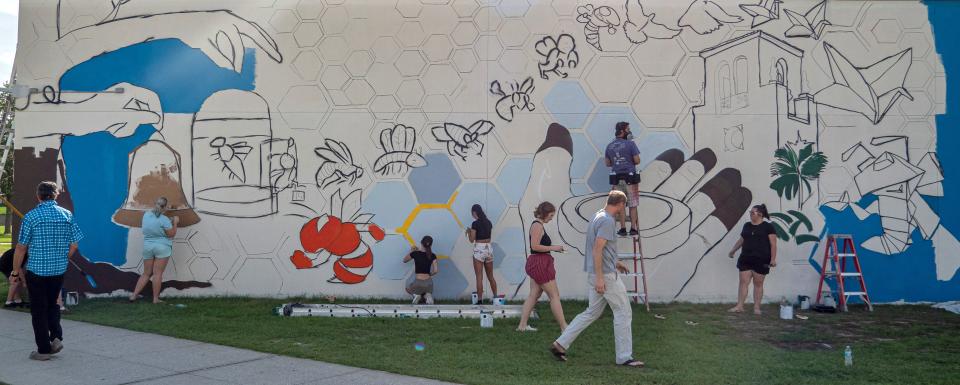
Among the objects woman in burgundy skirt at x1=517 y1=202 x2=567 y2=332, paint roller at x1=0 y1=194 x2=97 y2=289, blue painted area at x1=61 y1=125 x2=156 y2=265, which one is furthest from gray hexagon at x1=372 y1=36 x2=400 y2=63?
paint roller at x1=0 y1=194 x2=97 y2=289

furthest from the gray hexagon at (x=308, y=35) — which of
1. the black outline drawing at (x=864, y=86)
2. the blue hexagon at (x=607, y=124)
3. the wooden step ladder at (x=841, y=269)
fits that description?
the wooden step ladder at (x=841, y=269)

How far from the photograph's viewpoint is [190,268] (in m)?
12.9

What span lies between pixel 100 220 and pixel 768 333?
10.2 m

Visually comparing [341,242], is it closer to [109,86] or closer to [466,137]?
[466,137]

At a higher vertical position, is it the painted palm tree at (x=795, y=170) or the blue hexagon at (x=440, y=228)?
the painted palm tree at (x=795, y=170)

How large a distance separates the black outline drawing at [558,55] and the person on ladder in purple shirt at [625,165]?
1.34 m

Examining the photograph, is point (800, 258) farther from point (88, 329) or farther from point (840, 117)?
point (88, 329)

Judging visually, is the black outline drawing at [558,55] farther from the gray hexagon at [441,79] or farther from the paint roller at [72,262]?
the paint roller at [72,262]

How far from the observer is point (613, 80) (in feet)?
41.3

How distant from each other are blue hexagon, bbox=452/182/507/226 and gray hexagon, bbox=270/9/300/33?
377 centimetres

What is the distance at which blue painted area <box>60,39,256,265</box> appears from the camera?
12.9 metres

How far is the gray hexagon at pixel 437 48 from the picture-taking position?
41.6 ft

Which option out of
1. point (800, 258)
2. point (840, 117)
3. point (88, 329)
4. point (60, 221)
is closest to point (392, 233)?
point (88, 329)

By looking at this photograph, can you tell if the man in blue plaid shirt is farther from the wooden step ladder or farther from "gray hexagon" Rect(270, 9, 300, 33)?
the wooden step ladder
